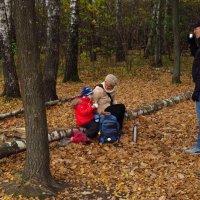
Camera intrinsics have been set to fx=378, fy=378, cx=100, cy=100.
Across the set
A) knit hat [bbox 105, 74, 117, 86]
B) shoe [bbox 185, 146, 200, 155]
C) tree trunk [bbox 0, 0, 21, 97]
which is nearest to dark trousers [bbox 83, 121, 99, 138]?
knit hat [bbox 105, 74, 117, 86]

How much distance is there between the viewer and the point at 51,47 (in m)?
10.9

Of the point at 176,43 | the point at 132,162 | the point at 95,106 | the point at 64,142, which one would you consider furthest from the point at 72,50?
the point at 132,162

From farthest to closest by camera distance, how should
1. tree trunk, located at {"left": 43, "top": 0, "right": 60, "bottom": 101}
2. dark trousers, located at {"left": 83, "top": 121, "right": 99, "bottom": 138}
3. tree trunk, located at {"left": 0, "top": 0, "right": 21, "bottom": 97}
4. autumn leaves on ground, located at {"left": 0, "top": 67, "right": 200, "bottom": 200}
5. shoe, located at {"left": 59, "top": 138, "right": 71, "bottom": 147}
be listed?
tree trunk, located at {"left": 0, "top": 0, "right": 21, "bottom": 97}
tree trunk, located at {"left": 43, "top": 0, "right": 60, "bottom": 101}
dark trousers, located at {"left": 83, "top": 121, "right": 99, "bottom": 138}
shoe, located at {"left": 59, "top": 138, "right": 71, "bottom": 147}
autumn leaves on ground, located at {"left": 0, "top": 67, "right": 200, "bottom": 200}

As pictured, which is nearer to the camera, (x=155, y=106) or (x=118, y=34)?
(x=155, y=106)

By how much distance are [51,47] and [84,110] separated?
3.69 m

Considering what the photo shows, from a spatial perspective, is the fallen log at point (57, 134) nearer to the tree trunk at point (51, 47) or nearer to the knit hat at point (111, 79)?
the knit hat at point (111, 79)

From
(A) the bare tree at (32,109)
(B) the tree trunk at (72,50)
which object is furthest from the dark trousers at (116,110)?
(B) the tree trunk at (72,50)

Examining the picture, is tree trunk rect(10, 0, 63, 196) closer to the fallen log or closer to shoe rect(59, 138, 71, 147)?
the fallen log

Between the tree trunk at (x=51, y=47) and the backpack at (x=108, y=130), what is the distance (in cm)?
369

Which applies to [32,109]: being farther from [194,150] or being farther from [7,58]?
[7,58]

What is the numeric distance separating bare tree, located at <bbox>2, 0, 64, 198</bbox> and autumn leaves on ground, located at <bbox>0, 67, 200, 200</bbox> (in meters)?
0.30

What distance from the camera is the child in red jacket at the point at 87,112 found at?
771 centimetres

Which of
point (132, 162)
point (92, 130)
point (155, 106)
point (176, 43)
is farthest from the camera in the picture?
point (176, 43)

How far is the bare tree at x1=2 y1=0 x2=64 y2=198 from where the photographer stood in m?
5.03
